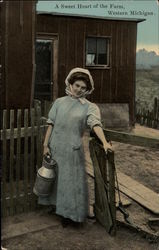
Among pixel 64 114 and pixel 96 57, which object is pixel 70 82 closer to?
pixel 64 114

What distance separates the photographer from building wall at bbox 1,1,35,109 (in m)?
5.36

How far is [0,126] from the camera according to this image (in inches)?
201

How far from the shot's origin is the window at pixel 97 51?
1218cm

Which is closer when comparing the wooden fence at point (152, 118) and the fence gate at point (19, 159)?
the fence gate at point (19, 159)

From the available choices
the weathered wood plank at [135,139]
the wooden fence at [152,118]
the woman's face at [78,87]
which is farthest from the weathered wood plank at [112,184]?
the wooden fence at [152,118]

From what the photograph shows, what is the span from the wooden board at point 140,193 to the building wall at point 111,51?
5.98 m

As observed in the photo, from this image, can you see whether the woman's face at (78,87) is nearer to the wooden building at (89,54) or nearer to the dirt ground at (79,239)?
the dirt ground at (79,239)

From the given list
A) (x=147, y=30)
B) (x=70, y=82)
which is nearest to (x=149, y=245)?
(x=70, y=82)

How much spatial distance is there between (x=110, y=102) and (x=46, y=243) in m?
8.73

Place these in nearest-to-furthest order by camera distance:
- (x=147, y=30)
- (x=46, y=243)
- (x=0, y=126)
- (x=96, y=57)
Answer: (x=46, y=243) < (x=0, y=126) < (x=96, y=57) < (x=147, y=30)

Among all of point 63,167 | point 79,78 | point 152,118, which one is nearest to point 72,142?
point 63,167

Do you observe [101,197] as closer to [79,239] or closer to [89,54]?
[79,239]

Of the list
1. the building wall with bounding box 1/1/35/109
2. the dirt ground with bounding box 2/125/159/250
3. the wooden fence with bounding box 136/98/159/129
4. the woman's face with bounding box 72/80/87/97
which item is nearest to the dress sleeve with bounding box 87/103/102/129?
the woman's face with bounding box 72/80/87/97

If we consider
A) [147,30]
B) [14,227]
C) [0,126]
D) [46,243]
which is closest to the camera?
[46,243]
